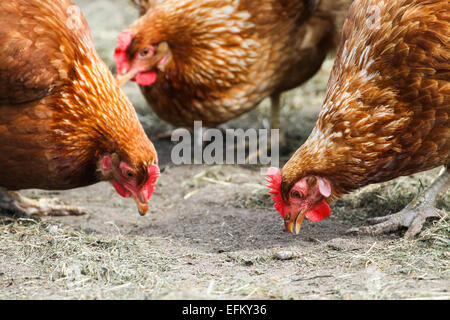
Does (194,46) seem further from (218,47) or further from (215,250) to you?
(215,250)

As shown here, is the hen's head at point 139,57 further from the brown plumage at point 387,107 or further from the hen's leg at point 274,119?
the brown plumage at point 387,107

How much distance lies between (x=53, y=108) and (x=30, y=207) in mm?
942

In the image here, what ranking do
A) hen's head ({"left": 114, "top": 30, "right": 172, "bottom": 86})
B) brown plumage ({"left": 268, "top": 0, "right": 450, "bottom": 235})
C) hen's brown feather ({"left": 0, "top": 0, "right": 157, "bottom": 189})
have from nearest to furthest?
1. brown plumage ({"left": 268, "top": 0, "right": 450, "bottom": 235})
2. hen's brown feather ({"left": 0, "top": 0, "right": 157, "bottom": 189})
3. hen's head ({"left": 114, "top": 30, "right": 172, "bottom": 86})

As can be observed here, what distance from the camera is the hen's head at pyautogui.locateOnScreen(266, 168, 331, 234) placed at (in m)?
3.00

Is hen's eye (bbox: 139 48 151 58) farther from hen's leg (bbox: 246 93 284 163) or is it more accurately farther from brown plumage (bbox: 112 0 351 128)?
hen's leg (bbox: 246 93 284 163)

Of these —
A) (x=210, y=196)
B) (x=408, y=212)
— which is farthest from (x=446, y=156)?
(x=210, y=196)

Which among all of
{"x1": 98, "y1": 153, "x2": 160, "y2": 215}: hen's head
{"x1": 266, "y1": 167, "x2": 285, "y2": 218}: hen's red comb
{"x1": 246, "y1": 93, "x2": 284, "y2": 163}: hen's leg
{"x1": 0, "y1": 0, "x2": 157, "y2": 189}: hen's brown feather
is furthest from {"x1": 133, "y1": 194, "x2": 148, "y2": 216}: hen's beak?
{"x1": 246, "y1": 93, "x2": 284, "y2": 163}: hen's leg

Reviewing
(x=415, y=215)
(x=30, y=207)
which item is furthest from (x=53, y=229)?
(x=415, y=215)

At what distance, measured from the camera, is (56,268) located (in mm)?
2766

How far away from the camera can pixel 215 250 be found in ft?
10.5

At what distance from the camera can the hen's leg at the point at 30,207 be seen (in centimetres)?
364

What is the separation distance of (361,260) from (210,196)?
155 cm

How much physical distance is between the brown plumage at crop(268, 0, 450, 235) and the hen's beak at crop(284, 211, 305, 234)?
0.01 meters

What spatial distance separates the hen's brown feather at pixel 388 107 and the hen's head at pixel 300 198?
4 centimetres
